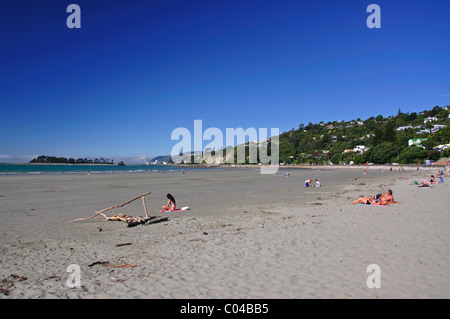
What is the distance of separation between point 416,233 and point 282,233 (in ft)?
12.2

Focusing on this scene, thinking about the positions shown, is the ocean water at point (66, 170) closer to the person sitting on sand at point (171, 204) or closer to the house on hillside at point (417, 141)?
the person sitting on sand at point (171, 204)

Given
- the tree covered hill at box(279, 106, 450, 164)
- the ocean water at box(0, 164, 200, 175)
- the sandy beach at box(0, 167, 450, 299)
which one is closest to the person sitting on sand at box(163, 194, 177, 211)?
the sandy beach at box(0, 167, 450, 299)

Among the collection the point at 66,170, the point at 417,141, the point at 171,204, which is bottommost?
the point at 66,170

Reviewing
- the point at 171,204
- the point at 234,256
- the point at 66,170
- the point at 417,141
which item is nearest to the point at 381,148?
the point at 417,141

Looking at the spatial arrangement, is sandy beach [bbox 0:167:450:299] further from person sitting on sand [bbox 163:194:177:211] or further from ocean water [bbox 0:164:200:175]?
ocean water [bbox 0:164:200:175]

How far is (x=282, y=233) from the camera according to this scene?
807 cm

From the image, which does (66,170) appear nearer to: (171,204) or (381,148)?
(171,204)

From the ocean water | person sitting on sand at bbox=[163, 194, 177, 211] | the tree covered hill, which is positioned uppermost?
the tree covered hill

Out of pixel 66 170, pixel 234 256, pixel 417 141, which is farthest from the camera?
pixel 417 141

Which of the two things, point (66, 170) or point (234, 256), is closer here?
point (234, 256)

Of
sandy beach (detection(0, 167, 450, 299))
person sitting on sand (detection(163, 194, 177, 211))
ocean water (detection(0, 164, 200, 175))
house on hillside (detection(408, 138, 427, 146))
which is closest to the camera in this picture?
sandy beach (detection(0, 167, 450, 299))

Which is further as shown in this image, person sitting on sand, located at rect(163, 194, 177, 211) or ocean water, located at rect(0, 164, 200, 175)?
ocean water, located at rect(0, 164, 200, 175)

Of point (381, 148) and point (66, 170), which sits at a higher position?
point (381, 148)
